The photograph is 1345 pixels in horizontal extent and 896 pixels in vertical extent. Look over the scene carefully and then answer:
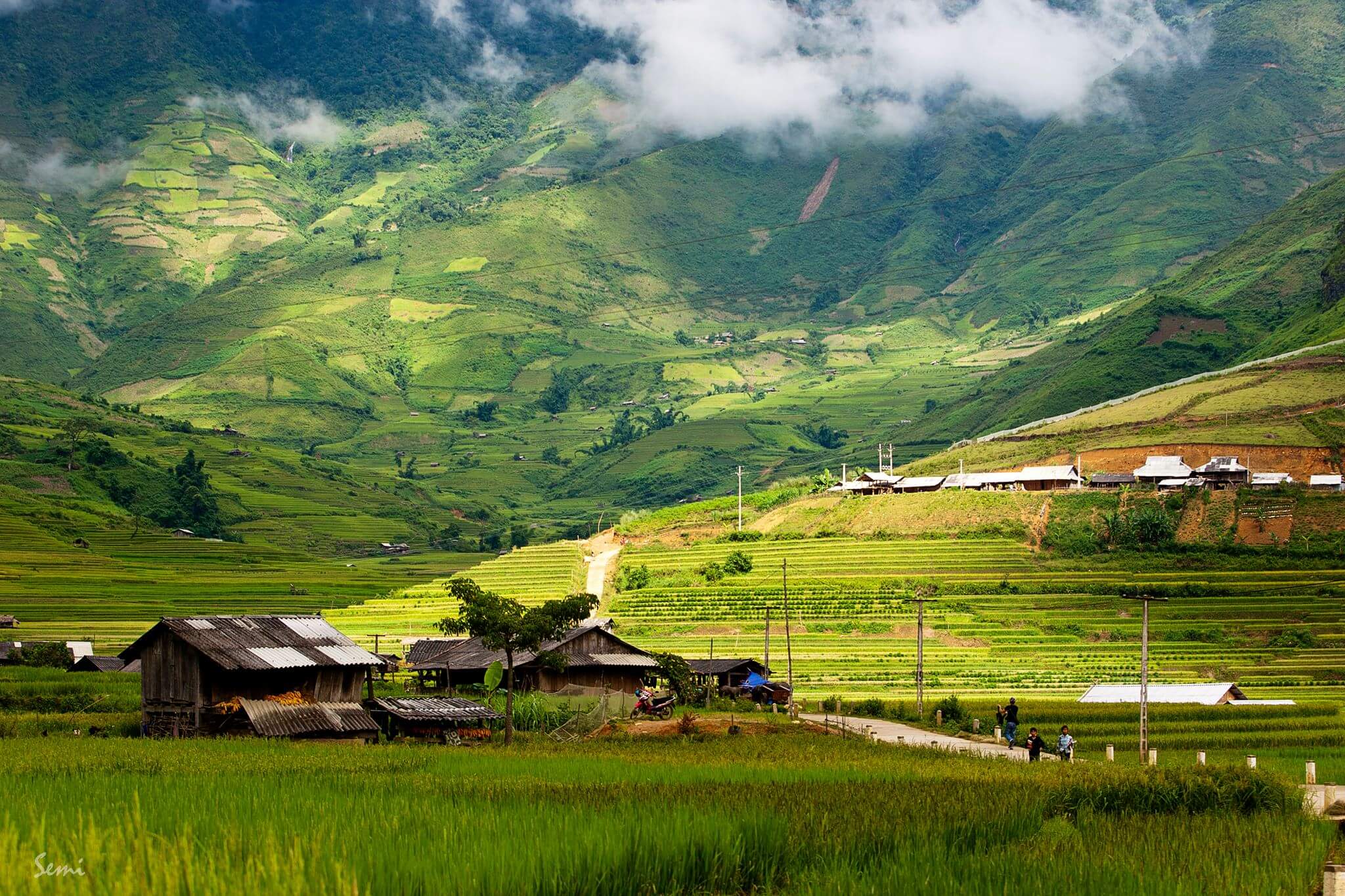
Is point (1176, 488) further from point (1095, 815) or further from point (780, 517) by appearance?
point (1095, 815)

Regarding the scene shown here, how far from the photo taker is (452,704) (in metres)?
40.6

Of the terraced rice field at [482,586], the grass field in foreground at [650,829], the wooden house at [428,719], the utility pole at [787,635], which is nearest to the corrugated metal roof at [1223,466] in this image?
the utility pole at [787,635]

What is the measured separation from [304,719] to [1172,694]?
3190 centimetres

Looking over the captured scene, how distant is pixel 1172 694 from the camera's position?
53.8m

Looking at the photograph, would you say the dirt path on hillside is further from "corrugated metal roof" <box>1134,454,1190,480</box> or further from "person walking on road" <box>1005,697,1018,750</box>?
"person walking on road" <box>1005,697,1018,750</box>

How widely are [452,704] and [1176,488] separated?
6698 centimetres

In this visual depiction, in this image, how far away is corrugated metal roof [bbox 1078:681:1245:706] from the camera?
52.2m

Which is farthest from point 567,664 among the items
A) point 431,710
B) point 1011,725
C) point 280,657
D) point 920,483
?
point 920,483

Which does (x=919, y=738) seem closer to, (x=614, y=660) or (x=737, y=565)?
(x=614, y=660)

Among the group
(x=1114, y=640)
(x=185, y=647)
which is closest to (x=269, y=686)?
(x=185, y=647)

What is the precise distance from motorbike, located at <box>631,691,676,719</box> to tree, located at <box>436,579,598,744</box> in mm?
8861

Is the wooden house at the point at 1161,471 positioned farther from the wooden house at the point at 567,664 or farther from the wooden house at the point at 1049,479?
the wooden house at the point at 567,664

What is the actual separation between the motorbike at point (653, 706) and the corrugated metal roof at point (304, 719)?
1092 cm

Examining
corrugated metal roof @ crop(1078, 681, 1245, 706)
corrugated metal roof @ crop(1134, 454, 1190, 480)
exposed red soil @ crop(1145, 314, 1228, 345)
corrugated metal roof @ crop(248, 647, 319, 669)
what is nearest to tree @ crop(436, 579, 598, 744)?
corrugated metal roof @ crop(248, 647, 319, 669)
